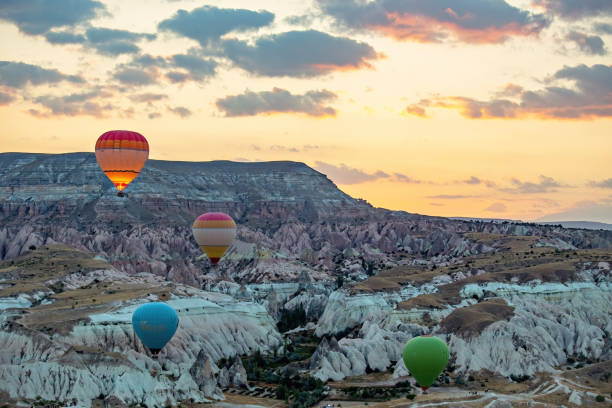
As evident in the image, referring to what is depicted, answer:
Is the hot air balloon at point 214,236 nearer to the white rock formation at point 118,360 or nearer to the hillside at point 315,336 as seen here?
the hillside at point 315,336

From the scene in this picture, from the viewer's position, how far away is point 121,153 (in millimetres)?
98500

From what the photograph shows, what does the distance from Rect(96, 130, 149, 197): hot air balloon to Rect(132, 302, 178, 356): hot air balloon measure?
622 inches

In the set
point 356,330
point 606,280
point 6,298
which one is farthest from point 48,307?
point 606,280

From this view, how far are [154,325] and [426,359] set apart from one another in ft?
81.9

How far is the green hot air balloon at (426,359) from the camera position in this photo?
263 feet

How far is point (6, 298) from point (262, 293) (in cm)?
5459

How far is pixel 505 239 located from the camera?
184375 millimetres

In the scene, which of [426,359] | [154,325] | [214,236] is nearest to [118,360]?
[154,325]

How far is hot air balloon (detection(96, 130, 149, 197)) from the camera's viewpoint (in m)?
98.5

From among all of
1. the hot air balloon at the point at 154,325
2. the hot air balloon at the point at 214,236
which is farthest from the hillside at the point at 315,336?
Answer: the hot air balloon at the point at 214,236

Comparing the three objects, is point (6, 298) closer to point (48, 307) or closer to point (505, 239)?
point (48, 307)

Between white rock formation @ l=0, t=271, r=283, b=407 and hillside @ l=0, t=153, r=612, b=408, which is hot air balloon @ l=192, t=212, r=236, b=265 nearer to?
hillside @ l=0, t=153, r=612, b=408

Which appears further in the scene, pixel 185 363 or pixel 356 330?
pixel 356 330

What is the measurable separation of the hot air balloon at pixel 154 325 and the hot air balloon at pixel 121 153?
51.8 ft
